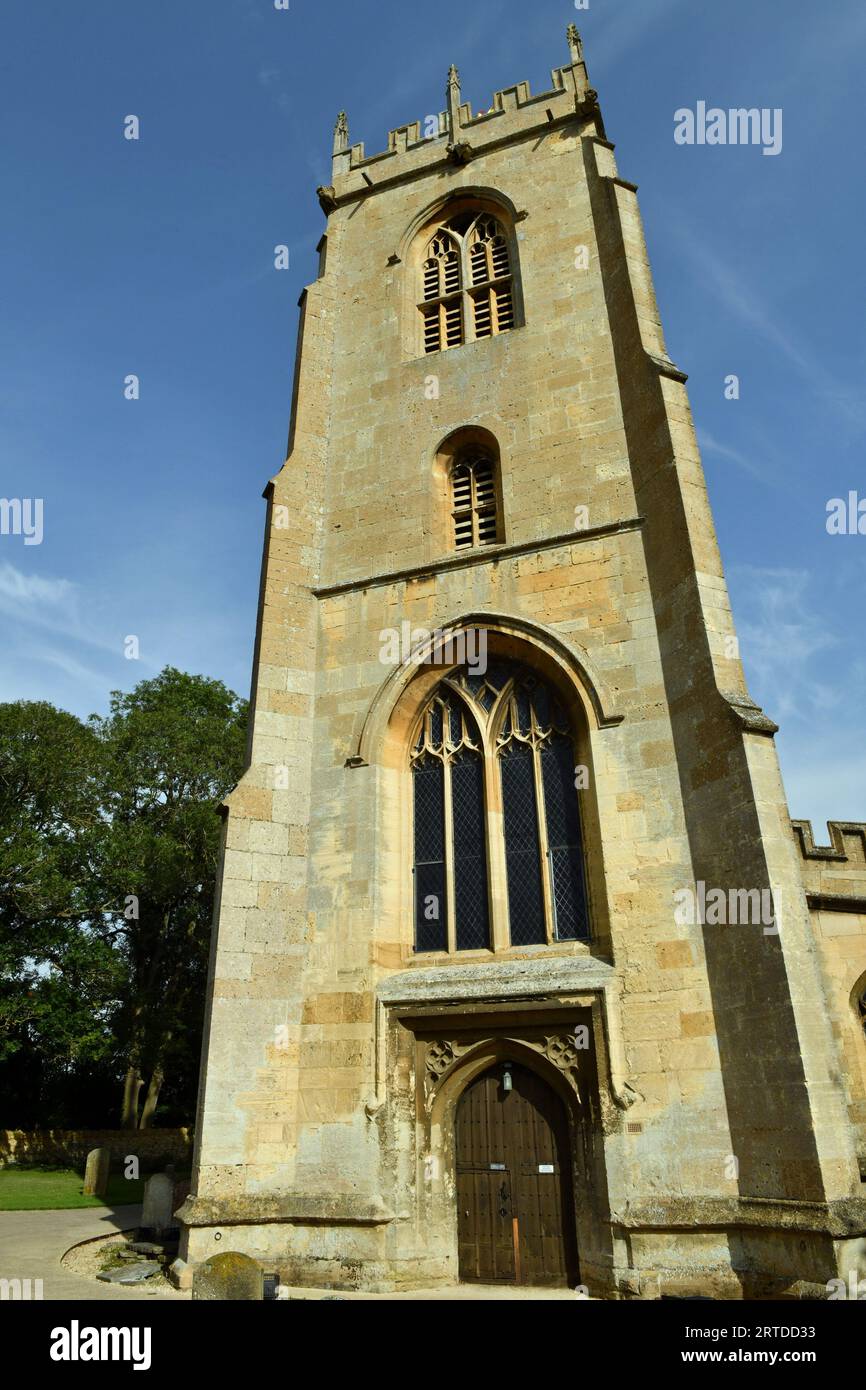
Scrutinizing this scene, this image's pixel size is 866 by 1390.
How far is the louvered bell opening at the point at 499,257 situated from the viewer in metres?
16.4

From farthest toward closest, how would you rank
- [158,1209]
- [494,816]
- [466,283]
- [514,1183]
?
[466,283] → [158,1209] → [494,816] → [514,1183]

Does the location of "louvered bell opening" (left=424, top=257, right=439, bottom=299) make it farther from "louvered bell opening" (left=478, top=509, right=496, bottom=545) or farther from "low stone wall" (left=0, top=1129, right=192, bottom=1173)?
"low stone wall" (left=0, top=1129, right=192, bottom=1173)

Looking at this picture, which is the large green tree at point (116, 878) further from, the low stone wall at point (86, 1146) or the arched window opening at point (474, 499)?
the arched window opening at point (474, 499)

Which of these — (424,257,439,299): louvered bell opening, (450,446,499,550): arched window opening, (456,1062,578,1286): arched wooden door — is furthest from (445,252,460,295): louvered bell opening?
(456,1062,578,1286): arched wooden door

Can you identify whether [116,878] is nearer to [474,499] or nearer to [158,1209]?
[158,1209]

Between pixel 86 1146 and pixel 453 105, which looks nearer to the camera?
pixel 453 105

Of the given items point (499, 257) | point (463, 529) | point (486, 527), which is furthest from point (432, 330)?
point (486, 527)

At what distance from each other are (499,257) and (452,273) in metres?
0.91

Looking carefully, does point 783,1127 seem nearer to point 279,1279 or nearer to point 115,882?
point 279,1279

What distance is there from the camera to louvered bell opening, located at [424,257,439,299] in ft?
55.4

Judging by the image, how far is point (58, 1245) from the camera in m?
12.2

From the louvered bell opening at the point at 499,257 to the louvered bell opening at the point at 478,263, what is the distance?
18cm

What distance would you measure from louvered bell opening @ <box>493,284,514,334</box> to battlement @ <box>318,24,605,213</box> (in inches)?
122
